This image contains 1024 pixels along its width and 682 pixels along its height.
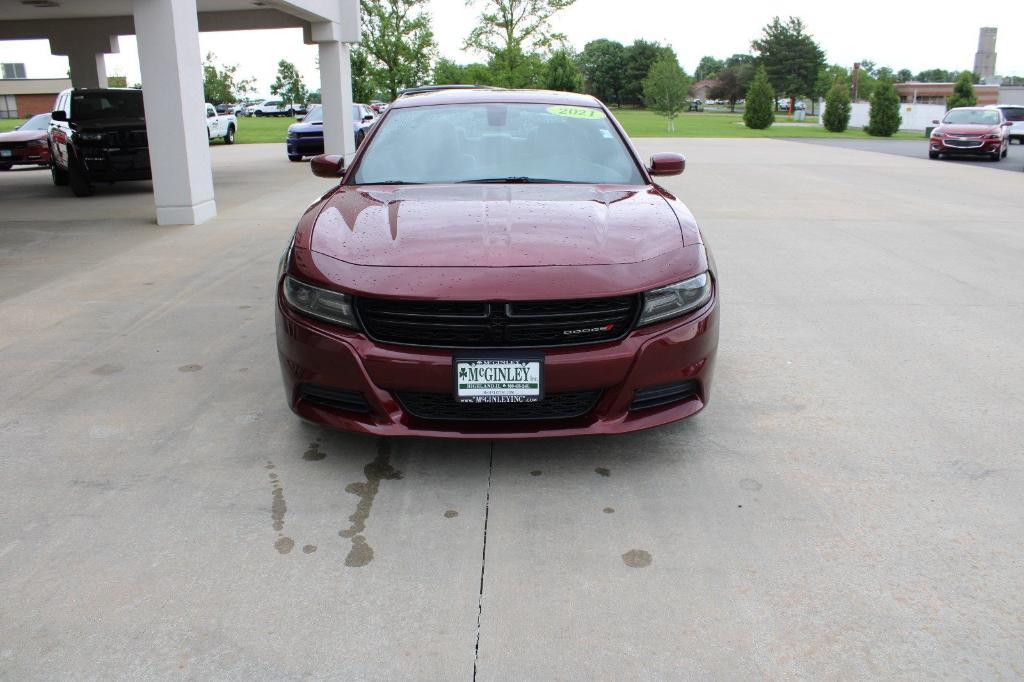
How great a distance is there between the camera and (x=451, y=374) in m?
3.10

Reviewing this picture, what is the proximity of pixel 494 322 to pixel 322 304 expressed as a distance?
699 millimetres

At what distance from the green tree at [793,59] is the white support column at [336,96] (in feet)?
275

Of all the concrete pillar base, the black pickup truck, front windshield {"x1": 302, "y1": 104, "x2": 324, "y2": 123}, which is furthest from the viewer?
front windshield {"x1": 302, "y1": 104, "x2": 324, "y2": 123}

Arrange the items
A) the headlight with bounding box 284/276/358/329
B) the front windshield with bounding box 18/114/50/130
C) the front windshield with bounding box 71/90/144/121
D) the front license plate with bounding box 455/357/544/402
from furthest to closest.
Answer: the front windshield with bounding box 18/114/50/130 < the front windshield with bounding box 71/90/144/121 < the headlight with bounding box 284/276/358/329 < the front license plate with bounding box 455/357/544/402

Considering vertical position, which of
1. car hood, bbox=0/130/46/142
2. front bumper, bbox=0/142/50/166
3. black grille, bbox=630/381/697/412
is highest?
car hood, bbox=0/130/46/142

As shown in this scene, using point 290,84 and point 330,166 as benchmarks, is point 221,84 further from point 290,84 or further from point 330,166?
point 330,166

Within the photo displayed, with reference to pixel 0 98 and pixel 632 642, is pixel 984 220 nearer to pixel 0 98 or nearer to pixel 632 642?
pixel 632 642

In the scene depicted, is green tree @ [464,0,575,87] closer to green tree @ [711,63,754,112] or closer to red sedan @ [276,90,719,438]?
red sedan @ [276,90,719,438]

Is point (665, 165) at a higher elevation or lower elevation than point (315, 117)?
lower

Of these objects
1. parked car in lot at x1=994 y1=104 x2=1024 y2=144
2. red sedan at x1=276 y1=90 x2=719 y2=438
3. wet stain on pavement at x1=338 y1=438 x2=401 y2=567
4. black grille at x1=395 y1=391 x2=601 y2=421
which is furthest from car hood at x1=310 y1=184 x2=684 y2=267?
parked car in lot at x1=994 y1=104 x2=1024 y2=144

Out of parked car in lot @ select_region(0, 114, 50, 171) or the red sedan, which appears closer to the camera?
the red sedan

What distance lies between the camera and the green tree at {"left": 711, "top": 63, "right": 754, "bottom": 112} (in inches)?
4606

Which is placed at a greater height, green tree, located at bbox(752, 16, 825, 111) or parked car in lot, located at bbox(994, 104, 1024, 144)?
green tree, located at bbox(752, 16, 825, 111)

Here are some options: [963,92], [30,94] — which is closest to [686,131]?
[963,92]
